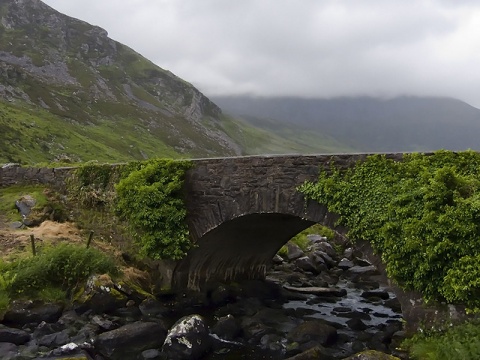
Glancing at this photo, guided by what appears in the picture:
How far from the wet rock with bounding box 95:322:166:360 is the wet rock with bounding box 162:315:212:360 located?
0.67 m

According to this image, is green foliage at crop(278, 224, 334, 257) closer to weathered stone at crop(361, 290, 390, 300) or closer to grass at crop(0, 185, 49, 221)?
weathered stone at crop(361, 290, 390, 300)

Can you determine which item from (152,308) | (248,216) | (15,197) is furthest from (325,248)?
(15,197)

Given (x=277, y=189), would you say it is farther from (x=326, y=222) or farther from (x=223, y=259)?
(x=223, y=259)

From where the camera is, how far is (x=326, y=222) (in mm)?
14453

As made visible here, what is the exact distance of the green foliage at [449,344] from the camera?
10062mm

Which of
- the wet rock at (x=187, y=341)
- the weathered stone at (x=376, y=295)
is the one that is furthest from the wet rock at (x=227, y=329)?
the weathered stone at (x=376, y=295)

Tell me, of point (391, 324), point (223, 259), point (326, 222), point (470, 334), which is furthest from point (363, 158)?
point (223, 259)

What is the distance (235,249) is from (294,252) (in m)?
9.00

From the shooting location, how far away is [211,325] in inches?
638

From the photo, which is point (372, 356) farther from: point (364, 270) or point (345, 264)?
point (345, 264)

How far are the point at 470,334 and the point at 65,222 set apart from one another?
1749cm

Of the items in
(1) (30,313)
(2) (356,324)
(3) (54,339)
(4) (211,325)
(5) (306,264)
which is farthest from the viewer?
(5) (306,264)

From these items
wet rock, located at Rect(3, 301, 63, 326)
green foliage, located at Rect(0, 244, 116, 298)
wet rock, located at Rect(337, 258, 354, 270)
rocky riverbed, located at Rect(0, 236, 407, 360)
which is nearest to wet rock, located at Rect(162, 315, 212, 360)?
rocky riverbed, located at Rect(0, 236, 407, 360)

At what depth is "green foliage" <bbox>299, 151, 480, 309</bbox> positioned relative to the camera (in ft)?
36.9
